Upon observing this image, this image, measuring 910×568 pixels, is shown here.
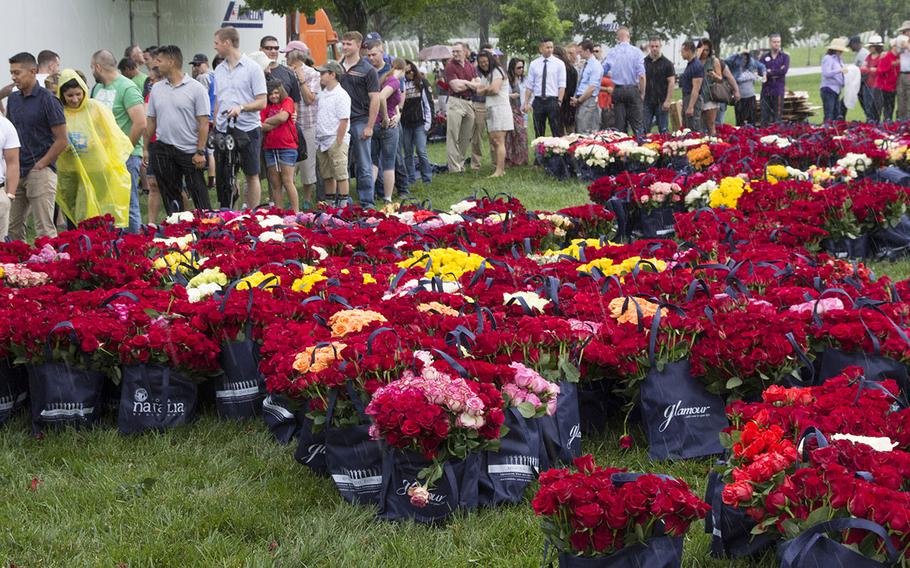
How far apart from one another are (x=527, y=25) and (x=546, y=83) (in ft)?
62.0

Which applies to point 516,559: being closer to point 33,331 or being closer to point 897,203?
point 33,331

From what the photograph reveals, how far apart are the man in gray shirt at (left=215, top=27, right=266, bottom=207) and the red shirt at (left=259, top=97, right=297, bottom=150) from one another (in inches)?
16.6

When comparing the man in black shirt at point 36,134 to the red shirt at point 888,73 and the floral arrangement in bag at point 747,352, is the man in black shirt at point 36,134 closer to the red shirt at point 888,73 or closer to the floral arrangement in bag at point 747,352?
the floral arrangement in bag at point 747,352

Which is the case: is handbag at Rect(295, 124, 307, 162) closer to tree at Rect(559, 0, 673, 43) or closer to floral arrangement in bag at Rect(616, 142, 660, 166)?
floral arrangement in bag at Rect(616, 142, 660, 166)

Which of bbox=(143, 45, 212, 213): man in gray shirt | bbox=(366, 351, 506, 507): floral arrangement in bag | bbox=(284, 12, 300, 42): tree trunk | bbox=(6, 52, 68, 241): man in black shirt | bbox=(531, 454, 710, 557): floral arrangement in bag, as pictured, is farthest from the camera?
bbox=(284, 12, 300, 42): tree trunk

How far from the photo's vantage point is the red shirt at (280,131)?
Answer: 11547 millimetres

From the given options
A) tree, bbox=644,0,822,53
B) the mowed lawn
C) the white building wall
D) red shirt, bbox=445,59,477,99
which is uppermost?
tree, bbox=644,0,822,53

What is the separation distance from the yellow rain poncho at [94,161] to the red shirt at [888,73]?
1550 centimetres

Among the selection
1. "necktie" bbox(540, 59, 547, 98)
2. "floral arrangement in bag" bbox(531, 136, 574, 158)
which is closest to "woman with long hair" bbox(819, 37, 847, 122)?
"necktie" bbox(540, 59, 547, 98)

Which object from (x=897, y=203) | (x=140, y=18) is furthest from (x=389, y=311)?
(x=140, y=18)

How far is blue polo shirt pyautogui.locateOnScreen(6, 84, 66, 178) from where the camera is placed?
929 cm

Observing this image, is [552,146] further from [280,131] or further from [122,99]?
[122,99]

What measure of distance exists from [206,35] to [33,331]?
16.7 meters

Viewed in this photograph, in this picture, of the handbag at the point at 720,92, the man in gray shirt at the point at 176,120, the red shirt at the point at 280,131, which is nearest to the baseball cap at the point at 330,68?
the red shirt at the point at 280,131
